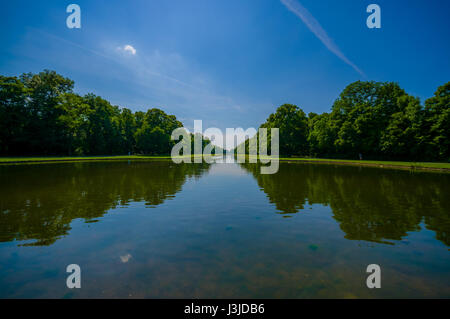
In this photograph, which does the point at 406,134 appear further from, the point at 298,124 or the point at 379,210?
the point at 379,210

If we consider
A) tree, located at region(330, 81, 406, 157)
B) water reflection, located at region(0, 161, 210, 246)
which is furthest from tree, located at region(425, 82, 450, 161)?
water reflection, located at region(0, 161, 210, 246)

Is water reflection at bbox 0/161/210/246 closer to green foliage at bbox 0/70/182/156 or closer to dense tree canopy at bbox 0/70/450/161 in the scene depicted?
dense tree canopy at bbox 0/70/450/161

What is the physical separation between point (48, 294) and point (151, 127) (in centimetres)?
7396

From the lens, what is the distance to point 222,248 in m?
4.69

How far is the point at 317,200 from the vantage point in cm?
957

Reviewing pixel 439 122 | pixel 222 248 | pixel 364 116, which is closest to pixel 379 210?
pixel 222 248

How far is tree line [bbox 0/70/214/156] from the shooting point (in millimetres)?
45906

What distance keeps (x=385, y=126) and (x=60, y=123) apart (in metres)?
80.6

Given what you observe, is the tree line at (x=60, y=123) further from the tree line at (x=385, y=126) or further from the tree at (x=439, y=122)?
the tree at (x=439, y=122)

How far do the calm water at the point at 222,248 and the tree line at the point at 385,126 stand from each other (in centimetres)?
4075

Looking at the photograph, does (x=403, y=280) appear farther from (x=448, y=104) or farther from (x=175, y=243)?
(x=448, y=104)

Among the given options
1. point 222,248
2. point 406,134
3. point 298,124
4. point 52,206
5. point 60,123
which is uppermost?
point 298,124

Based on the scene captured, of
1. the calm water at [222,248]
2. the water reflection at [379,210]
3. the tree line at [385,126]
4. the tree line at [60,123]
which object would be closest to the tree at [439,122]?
the tree line at [385,126]
